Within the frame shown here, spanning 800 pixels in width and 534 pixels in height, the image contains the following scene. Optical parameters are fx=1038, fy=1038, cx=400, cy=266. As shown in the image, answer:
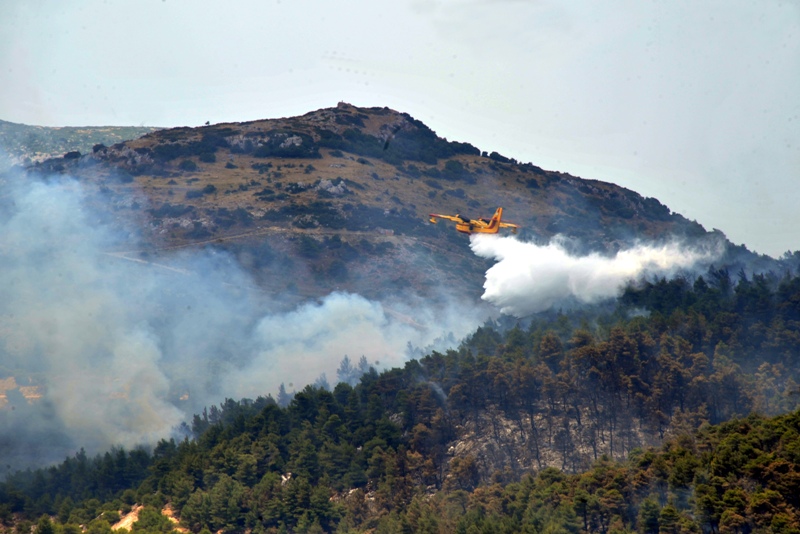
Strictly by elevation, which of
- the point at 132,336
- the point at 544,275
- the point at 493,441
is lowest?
the point at 132,336

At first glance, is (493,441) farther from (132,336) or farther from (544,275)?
(132,336)

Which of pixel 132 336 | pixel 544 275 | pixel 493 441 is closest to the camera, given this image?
pixel 493 441

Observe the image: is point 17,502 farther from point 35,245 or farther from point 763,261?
point 763,261

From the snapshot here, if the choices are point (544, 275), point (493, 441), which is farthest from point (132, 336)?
point (493, 441)

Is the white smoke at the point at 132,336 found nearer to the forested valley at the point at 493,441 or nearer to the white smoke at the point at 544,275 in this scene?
the forested valley at the point at 493,441

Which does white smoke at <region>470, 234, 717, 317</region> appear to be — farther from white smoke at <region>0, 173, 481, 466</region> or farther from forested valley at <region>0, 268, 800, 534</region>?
forested valley at <region>0, 268, 800, 534</region>
